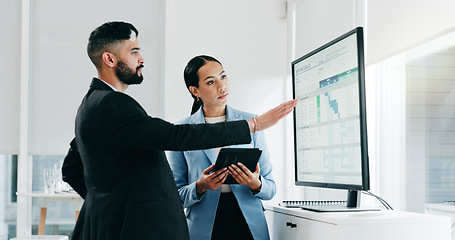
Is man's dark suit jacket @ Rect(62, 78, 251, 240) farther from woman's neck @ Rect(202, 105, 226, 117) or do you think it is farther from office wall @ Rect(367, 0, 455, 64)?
office wall @ Rect(367, 0, 455, 64)

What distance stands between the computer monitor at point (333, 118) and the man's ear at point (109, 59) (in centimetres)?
76

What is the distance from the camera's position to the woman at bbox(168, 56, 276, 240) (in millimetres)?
2158

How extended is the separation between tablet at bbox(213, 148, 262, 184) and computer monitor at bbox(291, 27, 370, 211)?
0.90 feet

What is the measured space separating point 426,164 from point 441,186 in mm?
185

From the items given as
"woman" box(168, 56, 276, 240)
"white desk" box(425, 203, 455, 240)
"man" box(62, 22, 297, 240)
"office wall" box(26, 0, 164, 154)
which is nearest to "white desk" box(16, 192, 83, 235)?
"office wall" box(26, 0, 164, 154)

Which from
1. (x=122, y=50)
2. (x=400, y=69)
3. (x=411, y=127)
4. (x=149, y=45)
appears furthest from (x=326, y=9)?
(x=122, y=50)

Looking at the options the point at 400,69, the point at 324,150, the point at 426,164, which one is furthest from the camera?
the point at 400,69

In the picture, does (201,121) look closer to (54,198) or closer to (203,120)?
(203,120)

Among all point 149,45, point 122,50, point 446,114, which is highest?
point 149,45

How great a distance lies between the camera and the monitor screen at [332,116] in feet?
6.06

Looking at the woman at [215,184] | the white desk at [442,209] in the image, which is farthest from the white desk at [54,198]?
the white desk at [442,209]

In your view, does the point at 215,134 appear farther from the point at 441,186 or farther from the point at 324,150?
the point at 441,186

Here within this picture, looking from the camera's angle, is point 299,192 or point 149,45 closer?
point 299,192

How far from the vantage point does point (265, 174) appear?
234 cm
